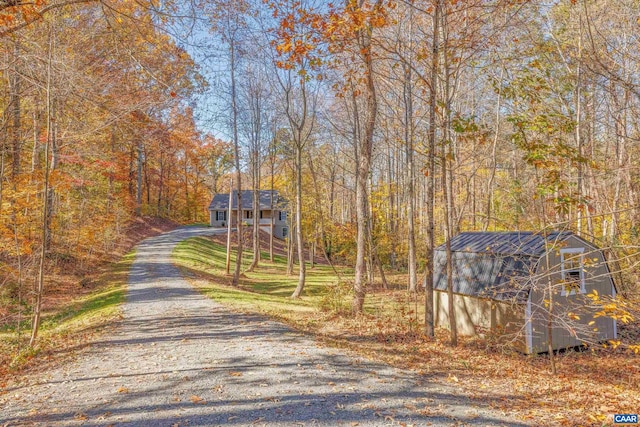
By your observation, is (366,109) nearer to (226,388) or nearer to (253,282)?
(253,282)

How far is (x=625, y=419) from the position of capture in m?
5.30

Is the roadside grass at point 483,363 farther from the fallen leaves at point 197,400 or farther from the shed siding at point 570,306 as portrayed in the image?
the fallen leaves at point 197,400

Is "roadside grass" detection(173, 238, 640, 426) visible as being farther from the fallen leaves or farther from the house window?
the fallen leaves

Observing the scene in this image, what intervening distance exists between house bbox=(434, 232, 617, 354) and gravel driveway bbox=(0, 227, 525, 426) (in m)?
5.55

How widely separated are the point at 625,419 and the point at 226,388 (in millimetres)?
5504

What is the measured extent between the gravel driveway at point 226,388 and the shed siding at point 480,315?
5660 mm

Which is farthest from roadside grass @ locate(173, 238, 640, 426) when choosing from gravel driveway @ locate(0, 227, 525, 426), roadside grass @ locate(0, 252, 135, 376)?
roadside grass @ locate(0, 252, 135, 376)

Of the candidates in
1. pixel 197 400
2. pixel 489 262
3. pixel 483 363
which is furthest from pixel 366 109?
pixel 197 400

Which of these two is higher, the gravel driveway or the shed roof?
the shed roof

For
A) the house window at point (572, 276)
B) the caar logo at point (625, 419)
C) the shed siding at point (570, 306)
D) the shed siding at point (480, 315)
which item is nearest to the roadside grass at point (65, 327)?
the house window at point (572, 276)

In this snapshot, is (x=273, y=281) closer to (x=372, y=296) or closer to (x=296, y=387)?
(x=372, y=296)

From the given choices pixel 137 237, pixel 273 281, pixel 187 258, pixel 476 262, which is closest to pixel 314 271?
pixel 273 281

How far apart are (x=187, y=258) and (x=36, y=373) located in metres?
16.1

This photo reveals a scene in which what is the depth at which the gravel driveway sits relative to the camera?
195 inches
